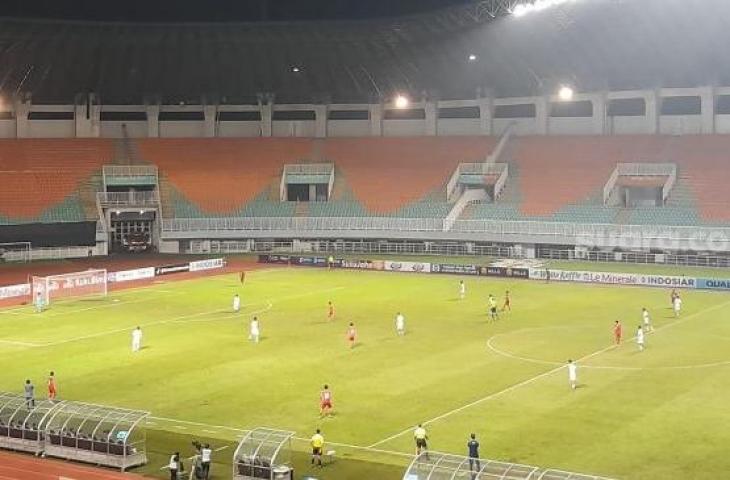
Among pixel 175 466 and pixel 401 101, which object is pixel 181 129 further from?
pixel 175 466

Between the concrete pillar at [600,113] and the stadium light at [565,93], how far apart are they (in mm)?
2195

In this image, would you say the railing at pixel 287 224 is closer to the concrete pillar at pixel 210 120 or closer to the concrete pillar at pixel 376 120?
the concrete pillar at pixel 210 120

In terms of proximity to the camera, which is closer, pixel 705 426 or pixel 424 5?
pixel 705 426

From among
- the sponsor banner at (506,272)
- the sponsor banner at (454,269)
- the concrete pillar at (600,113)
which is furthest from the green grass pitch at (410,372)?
the concrete pillar at (600,113)

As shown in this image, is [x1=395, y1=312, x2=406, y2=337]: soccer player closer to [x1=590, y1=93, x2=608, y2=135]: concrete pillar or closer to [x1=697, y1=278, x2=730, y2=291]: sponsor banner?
[x1=697, y1=278, x2=730, y2=291]: sponsor banner

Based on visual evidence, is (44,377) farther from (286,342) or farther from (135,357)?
(286,342)

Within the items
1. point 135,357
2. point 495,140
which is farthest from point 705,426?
point 495,140

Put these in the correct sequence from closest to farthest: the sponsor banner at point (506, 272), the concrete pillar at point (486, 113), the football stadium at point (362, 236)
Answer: the football stadium at point (362, 236)
the sponsor banner at point (506, 272)
the concrete pillar at point (486, 113)

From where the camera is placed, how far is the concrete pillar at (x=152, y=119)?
318 ft

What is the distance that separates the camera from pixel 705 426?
101ft

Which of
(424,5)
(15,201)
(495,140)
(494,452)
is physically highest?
(424,5)

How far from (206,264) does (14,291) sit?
18.5 m

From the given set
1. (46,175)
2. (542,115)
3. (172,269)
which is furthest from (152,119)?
(542,115)

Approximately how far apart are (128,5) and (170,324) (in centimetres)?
3924
